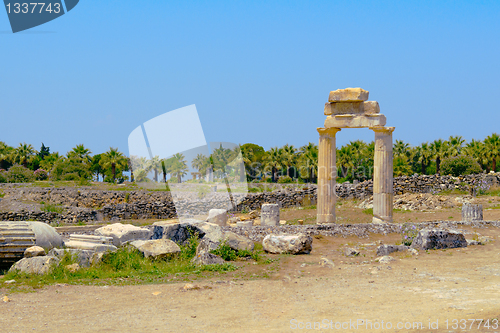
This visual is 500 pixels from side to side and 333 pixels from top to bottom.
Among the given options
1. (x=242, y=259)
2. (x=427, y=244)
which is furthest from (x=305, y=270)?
(x=427, y=244)

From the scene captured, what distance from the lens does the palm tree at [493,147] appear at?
4819 cm

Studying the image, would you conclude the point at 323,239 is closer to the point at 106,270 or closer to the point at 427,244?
the point at 427,244

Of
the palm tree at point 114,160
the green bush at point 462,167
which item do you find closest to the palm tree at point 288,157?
the palm tree at point 114,160

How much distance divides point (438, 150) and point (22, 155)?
53.4m

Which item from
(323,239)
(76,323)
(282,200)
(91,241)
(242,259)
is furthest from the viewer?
(282,200)

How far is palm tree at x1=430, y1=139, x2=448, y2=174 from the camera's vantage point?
54031 millimetres

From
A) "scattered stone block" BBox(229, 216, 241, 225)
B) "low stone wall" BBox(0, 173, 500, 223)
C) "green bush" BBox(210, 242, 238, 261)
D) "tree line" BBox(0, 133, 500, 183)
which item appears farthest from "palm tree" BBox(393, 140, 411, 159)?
"green bush" BBox(210, 242, 238, 261)

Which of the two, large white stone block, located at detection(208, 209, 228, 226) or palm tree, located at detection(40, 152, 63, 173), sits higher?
palm tree, located at detection(40, 152, 63, 173)

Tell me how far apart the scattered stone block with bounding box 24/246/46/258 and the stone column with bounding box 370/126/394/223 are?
10.8m

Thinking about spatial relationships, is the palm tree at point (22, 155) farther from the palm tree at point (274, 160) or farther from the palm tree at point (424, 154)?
the palm tree at point (424, 154)

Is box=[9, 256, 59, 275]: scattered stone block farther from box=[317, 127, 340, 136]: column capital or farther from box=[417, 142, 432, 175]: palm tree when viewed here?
box=[417, 142, 432, 175]: palm tree

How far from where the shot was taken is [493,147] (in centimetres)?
4853

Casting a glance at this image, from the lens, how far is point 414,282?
9938 mm

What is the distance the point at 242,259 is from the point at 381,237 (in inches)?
220
